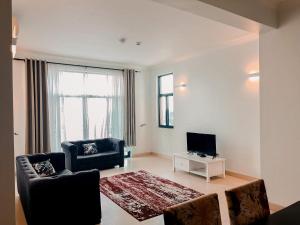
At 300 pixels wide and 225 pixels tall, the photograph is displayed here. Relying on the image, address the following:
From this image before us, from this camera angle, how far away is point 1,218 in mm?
1575

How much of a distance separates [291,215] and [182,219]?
796 mm

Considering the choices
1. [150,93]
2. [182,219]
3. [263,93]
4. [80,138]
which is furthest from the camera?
[150,93]

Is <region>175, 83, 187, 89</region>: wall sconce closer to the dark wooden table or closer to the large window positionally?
the large window

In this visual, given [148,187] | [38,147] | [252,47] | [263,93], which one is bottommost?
[148,187]

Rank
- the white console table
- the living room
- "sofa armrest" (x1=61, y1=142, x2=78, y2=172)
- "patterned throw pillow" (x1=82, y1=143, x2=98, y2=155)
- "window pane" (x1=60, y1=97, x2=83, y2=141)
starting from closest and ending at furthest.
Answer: the living room
the white console table
"sofa armrest" (x1=61, y1=142, x2=78, y2=172)
"patterned throw pillow" (x1=82, y1=143, x2=98, y2=155)
"window pane" (x1=60, y1=97, x2=83, y2=141)

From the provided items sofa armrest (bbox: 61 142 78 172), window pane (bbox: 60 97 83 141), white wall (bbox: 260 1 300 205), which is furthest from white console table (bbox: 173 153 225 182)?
window pane (bbox: 60 97 83 141)

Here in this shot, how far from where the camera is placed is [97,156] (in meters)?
5.58

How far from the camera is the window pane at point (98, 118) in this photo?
6402 millimetres

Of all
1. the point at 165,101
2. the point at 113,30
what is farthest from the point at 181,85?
the point at 113,30

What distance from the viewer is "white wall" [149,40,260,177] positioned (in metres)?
4.63

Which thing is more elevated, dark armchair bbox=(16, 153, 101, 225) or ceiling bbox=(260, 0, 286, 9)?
ceiling bbox=(260, 0, 286, 9)

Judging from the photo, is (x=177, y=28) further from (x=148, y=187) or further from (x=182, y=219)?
(x=182, y=219)

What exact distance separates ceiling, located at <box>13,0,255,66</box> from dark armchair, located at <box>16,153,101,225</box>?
2.20 m

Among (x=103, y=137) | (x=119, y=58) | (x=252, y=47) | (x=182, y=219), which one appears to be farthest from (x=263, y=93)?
(x=103, y=137)
